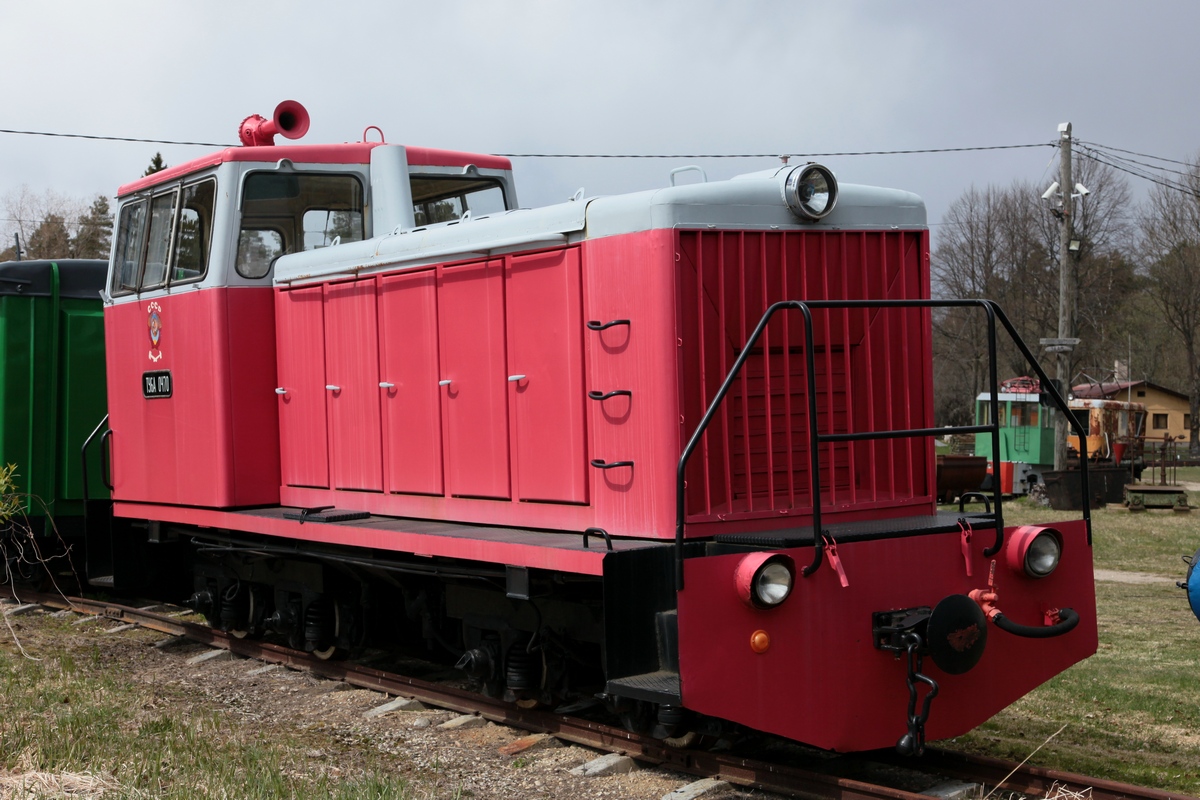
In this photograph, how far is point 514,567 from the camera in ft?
17.5

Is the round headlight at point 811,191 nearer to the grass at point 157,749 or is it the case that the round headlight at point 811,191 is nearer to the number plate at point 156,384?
the grass at point 157,749

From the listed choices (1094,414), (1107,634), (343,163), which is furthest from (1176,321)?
(343,163)

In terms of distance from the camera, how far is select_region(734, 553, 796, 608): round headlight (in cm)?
A: 435

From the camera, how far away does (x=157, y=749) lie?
5.32 metres

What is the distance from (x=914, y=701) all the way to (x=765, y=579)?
0.79 m

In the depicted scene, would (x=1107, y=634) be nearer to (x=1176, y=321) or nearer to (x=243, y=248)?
(x=243, y=248)

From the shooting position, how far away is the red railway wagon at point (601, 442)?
4.62m

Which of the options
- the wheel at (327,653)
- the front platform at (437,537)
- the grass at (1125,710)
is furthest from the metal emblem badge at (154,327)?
the grass at (1125,710)

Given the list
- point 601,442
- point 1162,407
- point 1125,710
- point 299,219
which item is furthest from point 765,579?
point 1162,407

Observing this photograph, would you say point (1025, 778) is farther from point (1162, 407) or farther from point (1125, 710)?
point (1162, 407)

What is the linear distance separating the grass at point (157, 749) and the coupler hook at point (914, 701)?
6.42 feet

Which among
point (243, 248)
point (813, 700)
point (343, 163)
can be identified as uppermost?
point (343, 163)

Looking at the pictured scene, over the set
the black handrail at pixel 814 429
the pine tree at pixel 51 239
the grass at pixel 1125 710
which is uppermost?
the pine tree at pixel 51 239

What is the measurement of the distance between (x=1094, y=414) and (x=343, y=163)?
28.6 m
